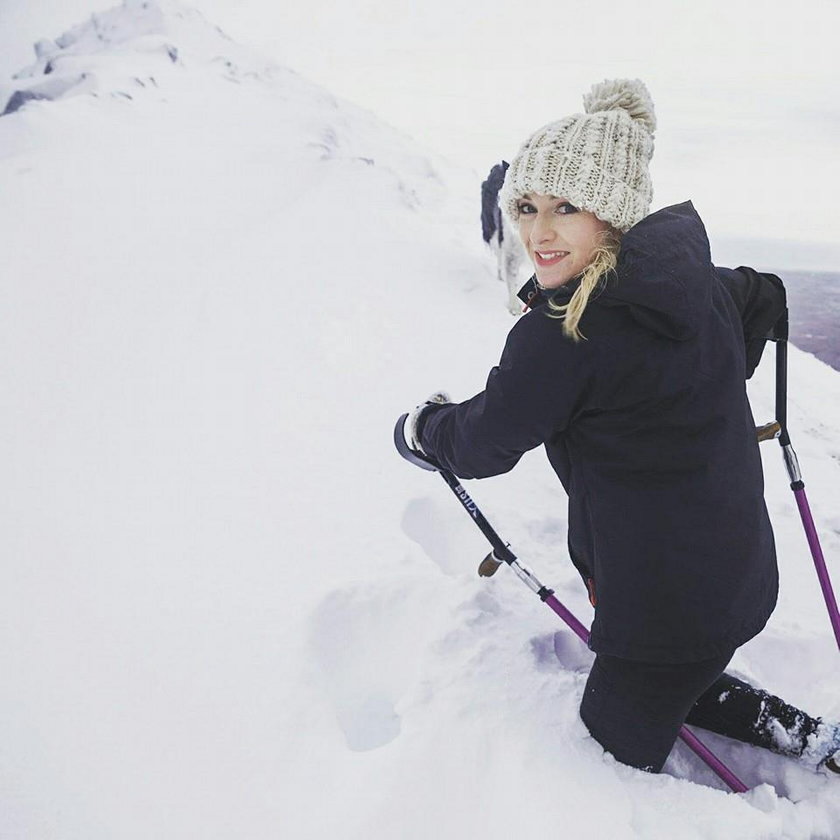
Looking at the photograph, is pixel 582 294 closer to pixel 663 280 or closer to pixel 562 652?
pixel 663 280

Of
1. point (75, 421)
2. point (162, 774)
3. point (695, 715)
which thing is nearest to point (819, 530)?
point (695, 715)

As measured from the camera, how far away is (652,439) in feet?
4.82

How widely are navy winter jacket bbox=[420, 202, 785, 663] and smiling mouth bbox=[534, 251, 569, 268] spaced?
182 millimetres

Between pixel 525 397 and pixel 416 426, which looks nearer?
pixel 525 397

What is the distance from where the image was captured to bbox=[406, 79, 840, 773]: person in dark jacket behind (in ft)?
4.50

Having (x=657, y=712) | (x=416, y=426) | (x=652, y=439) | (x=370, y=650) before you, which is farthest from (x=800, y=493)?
(x=370, y=650)

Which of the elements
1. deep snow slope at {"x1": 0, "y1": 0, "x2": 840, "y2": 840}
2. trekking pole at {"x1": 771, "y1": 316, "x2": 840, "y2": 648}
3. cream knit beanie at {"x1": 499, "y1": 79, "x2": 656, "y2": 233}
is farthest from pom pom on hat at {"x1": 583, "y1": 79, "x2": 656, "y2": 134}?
deep snow slope at {"x1": 0, "y1": 0, "x2": 840, "y2": 840}

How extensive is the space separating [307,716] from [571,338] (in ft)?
5.33

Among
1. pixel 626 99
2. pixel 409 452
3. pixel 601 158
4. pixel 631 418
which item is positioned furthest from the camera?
pixel 409 452

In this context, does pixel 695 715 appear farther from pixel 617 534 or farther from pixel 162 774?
pixel 162 774

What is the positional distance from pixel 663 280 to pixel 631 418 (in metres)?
0.34

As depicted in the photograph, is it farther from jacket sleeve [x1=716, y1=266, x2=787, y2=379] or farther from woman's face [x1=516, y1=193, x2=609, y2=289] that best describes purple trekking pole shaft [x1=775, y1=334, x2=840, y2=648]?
woman's face [x1=516, y1=193, x2=609, y2=289]

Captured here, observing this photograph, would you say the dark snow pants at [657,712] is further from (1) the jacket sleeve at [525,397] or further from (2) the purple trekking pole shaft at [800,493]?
(1) the jacket sleeve at [525,397]

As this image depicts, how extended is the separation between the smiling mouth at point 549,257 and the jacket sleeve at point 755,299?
25.8 inches
